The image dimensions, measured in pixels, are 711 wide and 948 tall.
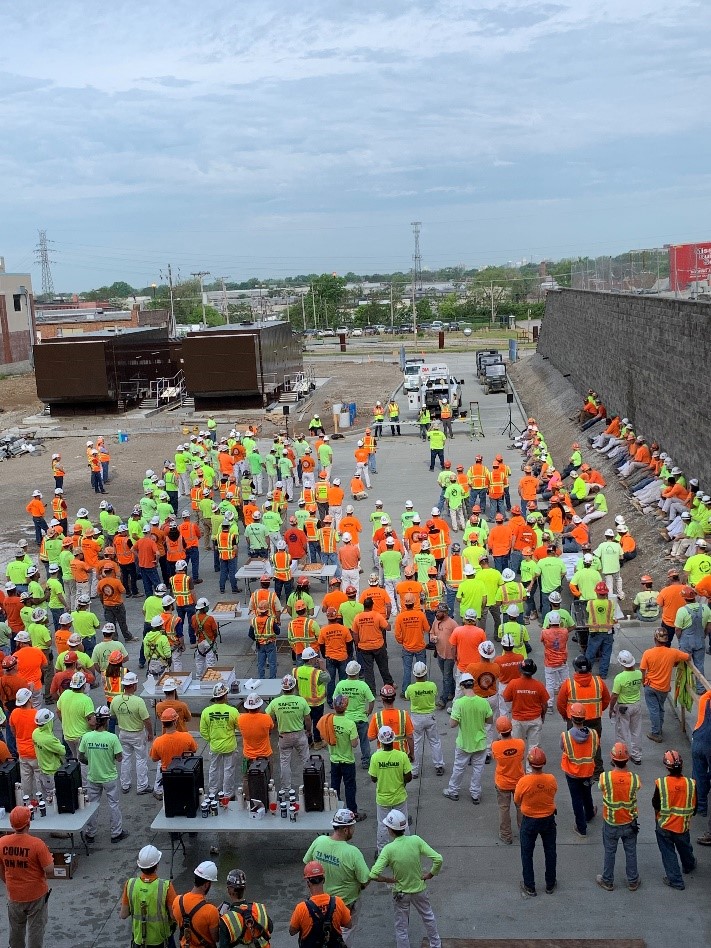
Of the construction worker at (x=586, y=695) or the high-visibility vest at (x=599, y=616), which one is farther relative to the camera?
the high-visibility vest at (x=599, y=616)

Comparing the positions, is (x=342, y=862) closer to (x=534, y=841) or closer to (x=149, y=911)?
(x=149, y=911)

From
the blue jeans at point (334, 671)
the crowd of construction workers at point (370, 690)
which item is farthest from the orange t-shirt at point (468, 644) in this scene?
the blue jeans at point (334, 671)

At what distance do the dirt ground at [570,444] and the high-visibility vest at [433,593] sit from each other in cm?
426

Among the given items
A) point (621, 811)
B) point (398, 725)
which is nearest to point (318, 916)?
point (398, 725)

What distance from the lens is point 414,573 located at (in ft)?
45.9

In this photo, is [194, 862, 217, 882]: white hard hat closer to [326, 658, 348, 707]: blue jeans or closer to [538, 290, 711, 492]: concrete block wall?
[326, 658, 348, 707]: blue jeans

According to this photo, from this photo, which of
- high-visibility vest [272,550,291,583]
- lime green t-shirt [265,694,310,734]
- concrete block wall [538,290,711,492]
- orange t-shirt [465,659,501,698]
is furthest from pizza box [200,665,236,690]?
concrete block wall [538,290,711,492]

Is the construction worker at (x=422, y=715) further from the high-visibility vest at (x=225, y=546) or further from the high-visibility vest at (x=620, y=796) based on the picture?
the high-visibility vest at (x=225, y=546)

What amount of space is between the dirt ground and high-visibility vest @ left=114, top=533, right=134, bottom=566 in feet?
29.2

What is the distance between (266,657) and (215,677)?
1.07m

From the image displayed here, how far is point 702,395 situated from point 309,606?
10933 mm

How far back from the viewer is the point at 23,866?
7711 millimetres

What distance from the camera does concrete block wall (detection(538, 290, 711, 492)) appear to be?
65.0 feet

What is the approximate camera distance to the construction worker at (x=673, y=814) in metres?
8.02
